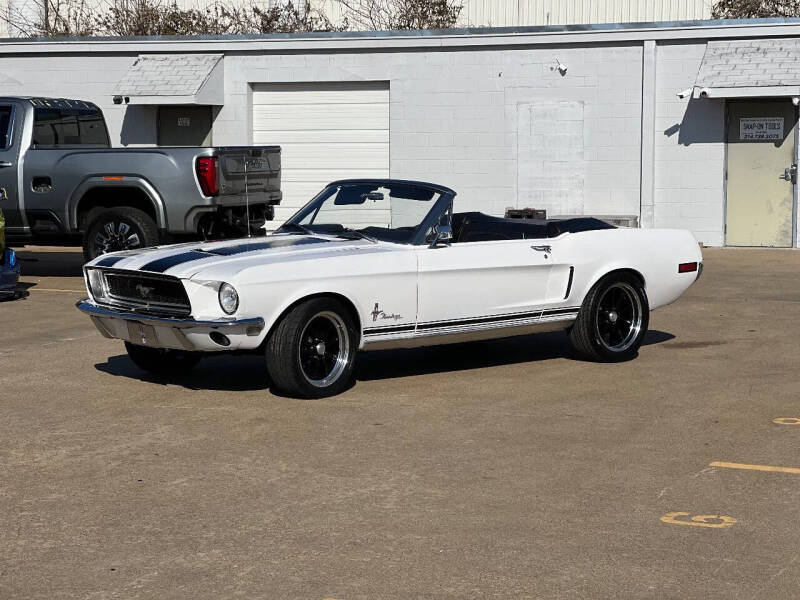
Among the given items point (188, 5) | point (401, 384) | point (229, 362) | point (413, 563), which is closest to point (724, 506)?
point (413, 563)

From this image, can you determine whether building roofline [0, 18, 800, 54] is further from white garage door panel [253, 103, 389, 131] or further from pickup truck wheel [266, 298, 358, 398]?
pickup truck wheel [266, 298, 358, 398]

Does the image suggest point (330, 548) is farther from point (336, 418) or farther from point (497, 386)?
point (497, 386)

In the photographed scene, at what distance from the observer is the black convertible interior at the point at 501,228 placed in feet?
30.9

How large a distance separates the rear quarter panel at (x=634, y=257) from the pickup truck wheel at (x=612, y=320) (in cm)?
9

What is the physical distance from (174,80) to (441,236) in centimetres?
1495

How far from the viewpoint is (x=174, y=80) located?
22797 mm

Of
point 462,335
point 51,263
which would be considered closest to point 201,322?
point 462,335

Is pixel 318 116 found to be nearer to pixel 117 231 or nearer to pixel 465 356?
pixel 117 231

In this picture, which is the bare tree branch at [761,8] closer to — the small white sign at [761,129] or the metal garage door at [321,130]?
the small white sign at [761,129]

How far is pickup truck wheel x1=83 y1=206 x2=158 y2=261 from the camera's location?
1445cm

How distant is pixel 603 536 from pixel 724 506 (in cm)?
77

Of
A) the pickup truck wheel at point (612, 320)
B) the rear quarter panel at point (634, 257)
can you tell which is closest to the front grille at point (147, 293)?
the rear quarter panel at point (634, 257)

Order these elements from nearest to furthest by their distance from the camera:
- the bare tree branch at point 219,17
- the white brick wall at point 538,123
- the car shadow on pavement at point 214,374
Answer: the car shadow on pavement at point 214,374 → the white brick wall at point 538,123 → the bare tree branch at point 219,17

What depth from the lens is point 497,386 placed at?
8.83 m
